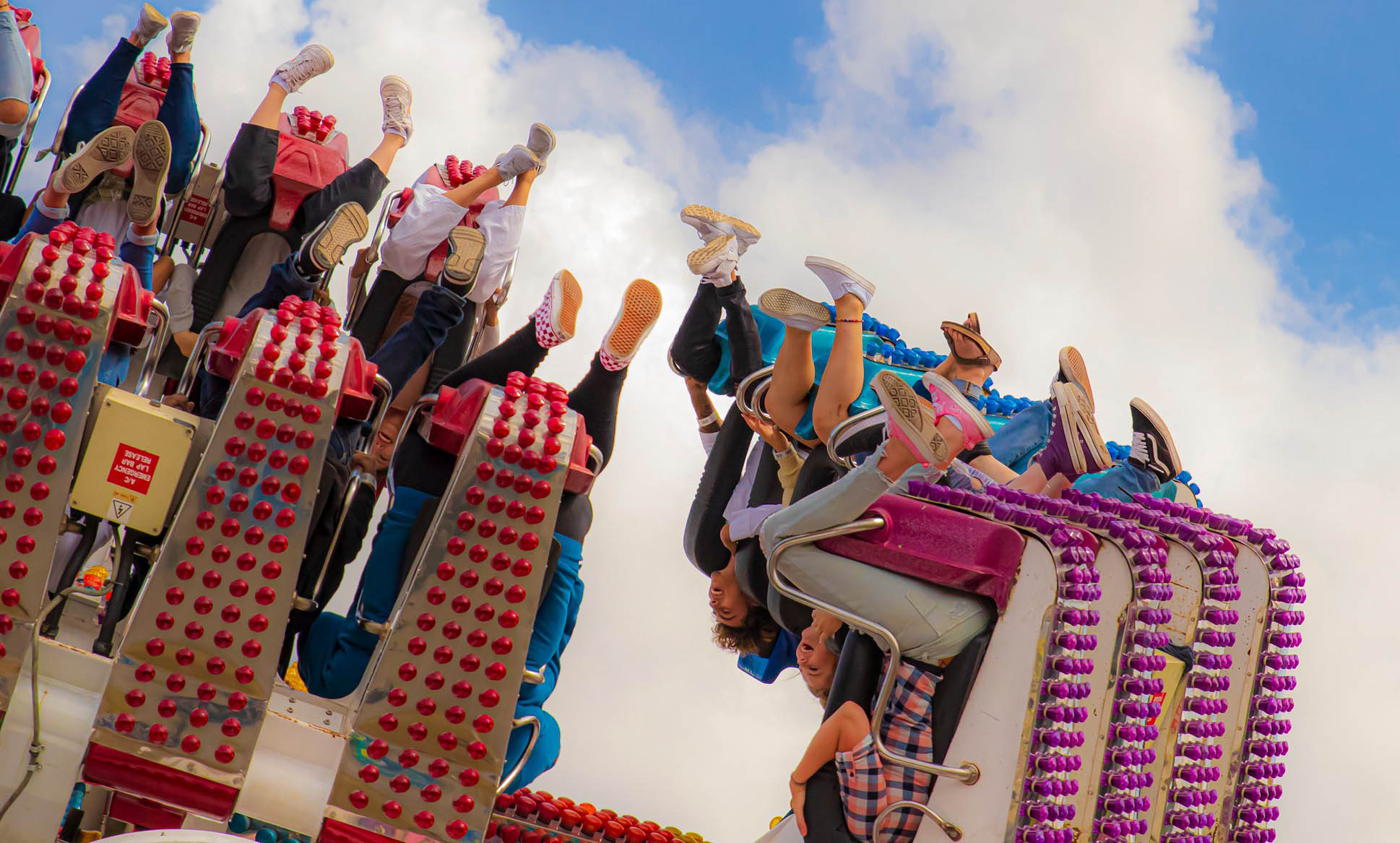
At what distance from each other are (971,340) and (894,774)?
2005 mm

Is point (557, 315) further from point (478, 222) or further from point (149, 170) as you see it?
point (149, 170)

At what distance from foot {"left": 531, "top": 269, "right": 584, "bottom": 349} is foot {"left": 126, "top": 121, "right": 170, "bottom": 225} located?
1.59m

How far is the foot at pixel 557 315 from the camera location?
18.1 ft

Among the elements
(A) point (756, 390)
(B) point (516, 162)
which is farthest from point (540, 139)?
(A) point (756, 390)

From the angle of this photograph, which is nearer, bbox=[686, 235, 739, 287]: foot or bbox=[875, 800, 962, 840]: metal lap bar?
bbox=[875, 800, 962, 840]: metal lap bar

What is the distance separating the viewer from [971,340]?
570 centimetres

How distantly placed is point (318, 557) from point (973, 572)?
2279 millimetres

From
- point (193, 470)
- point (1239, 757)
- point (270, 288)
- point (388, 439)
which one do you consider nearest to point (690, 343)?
point (388, 439)

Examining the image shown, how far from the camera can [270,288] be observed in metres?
5.65

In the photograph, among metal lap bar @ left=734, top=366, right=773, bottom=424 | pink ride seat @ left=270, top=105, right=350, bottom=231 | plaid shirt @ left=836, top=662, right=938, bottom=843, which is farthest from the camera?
pink ride seat @ left=270, top=105, right=350, bottom=231

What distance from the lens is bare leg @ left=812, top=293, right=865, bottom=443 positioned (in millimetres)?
5145

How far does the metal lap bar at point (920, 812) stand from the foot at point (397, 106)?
13.8 ft

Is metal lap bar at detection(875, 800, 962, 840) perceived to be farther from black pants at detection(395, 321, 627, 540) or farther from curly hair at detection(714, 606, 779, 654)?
curly hair at detection(714, 606, 779, 654)

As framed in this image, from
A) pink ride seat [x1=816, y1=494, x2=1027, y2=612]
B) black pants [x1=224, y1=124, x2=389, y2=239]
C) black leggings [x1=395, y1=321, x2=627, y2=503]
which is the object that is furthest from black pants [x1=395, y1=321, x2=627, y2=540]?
black pants [x1=224, y1=124, x2=389, y2=239]
